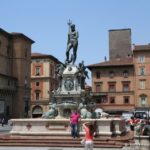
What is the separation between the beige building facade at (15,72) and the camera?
71.3m

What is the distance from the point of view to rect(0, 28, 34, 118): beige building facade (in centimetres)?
7131

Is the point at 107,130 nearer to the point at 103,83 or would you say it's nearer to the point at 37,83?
the point at 103,83

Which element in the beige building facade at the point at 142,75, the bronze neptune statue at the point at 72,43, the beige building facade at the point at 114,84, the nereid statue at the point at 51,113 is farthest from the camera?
the beige building facade at the point at 114,84

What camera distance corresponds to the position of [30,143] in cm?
1898

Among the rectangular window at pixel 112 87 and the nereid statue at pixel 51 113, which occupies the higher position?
the rectangular window at pixel 112 87

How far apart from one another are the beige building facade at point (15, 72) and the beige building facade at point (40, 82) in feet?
41.8

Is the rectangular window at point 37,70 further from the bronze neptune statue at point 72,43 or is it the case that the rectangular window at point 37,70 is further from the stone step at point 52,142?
the stone step at point 52,142

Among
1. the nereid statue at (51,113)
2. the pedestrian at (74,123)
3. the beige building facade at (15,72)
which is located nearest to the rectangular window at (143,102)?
the beige building facade at (15,72)

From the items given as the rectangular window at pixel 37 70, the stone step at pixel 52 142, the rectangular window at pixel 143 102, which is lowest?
the stone step at pixel 52 142

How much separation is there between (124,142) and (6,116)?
53.1 m

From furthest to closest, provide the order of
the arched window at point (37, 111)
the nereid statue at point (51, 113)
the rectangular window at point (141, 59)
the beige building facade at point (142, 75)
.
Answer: the arched window at point (37, 111) → the rectangular window at point (141, 59) → the beige building facade at point (142, 75) → the nereid statue at point (51, 113)

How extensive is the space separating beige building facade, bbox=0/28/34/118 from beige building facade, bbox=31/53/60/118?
12.7m

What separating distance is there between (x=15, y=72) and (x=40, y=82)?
57.3ft

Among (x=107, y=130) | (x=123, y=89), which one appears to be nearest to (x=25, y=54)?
(x=123, y=89)
